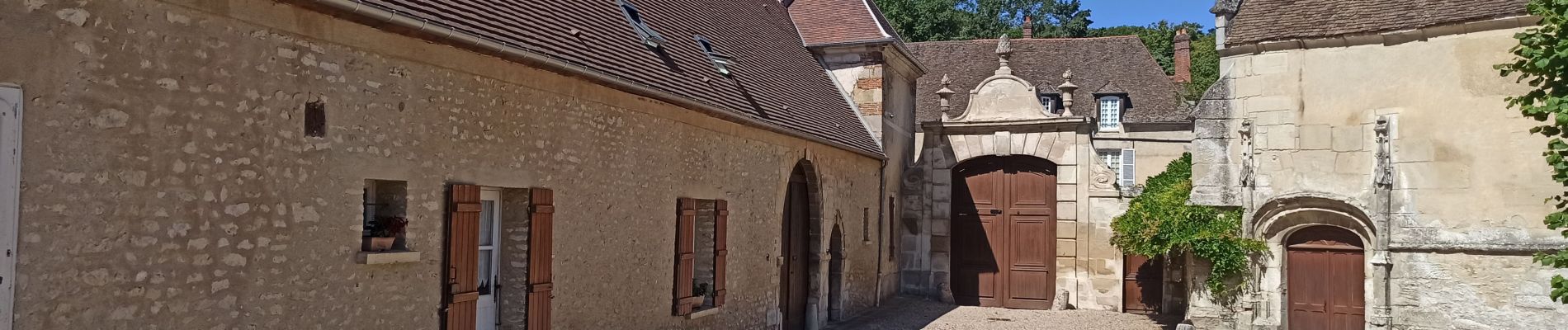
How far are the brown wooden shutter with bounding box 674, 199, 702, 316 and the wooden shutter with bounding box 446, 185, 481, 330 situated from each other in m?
2.89

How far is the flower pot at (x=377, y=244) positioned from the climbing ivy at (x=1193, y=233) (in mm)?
9672

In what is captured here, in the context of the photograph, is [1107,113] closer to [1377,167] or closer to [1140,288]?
[1140,288]

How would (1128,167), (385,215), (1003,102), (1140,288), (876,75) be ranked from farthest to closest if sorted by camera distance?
1. (1128,167)
2. (1003,102)
3. (1140,288)
4. (876,75)
5. (385,215)

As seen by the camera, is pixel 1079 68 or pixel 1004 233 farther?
pixel 1079 68

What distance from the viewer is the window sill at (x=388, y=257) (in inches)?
238

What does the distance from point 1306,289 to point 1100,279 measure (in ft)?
13.5

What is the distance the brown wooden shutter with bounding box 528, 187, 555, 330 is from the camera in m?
7.37

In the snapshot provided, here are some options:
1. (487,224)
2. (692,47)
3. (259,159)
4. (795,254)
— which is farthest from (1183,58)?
(259,159)

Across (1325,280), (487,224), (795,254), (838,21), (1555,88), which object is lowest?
(1325,280)

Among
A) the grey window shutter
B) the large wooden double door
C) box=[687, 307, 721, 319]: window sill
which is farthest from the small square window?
the grey window shutter

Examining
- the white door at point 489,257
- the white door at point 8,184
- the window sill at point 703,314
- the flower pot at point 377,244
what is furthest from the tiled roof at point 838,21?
the white door at point 8,184

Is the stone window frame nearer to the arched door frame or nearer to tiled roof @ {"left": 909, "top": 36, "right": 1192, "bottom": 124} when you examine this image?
tiled roof @ {"left": 909, "top": 36, "right": 1192, "bottom": 124}

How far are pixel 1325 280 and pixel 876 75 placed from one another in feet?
19.3

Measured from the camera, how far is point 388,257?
6.18 meters
